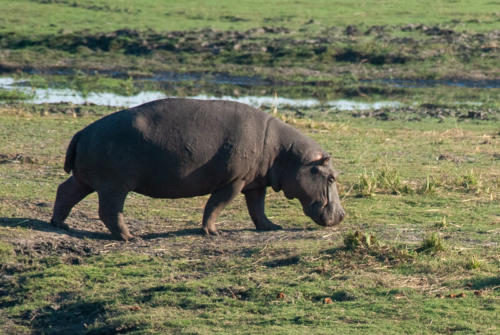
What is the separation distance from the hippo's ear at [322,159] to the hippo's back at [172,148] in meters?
0.59

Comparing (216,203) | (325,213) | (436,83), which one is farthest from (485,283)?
(436,83)

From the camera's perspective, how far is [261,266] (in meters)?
7.39

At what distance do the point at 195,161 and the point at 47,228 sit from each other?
1.58m

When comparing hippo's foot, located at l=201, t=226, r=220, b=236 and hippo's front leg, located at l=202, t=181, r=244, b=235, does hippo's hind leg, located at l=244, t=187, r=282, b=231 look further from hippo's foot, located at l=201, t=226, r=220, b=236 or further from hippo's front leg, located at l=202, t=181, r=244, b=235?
hippo's foot, located at l=201, t=226, r=220, b=236

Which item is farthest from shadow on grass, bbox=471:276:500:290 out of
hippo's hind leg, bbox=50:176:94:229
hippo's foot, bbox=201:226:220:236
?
hippo's hind leg, bbox=50:176:94:229

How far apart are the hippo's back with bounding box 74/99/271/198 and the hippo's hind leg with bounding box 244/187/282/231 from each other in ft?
1.38

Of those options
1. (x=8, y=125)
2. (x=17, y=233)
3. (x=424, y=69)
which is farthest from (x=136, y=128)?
(x=424, y=69)

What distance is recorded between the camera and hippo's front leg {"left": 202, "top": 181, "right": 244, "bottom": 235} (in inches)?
341

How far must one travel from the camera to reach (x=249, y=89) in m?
23.2

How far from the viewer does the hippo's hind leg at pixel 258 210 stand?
8977 mm

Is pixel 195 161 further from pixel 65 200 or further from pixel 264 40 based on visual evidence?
pixel 264 40

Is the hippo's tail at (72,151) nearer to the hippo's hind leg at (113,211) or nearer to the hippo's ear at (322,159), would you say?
the hippo's hind leg at (113,211)

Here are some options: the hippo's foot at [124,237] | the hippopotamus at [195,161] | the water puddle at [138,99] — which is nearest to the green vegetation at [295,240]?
the hippo's foot at [124,237]

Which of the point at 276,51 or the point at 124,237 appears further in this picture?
the point at 276,51
